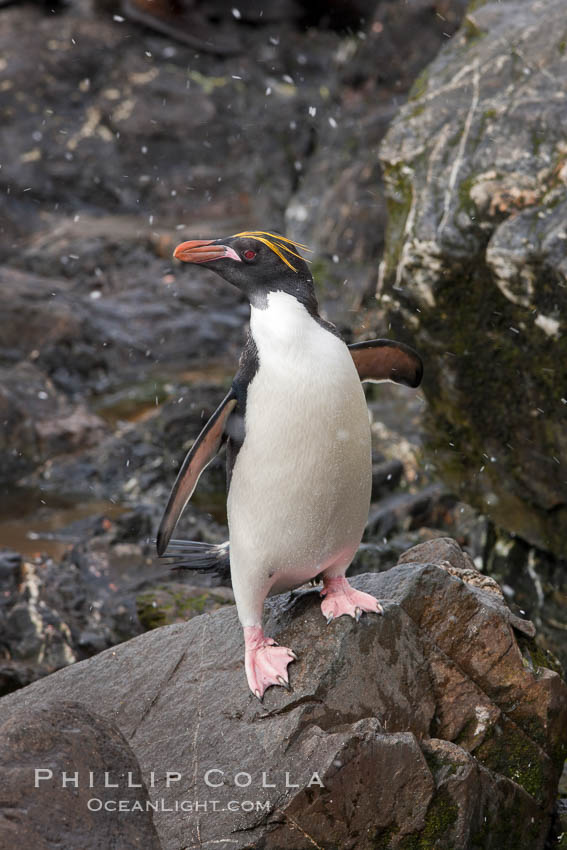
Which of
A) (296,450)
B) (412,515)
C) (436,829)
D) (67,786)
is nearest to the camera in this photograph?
(67,786)

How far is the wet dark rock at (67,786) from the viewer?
2.85 metres

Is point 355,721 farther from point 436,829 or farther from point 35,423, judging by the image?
point 35,423

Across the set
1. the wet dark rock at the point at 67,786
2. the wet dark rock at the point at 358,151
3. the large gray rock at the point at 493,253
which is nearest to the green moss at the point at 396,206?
the large gray rock at the point at 493,253

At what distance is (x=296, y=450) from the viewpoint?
11.3ft

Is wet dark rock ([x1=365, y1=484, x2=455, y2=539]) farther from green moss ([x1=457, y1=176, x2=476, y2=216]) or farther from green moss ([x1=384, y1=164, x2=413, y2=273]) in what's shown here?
green moss ([x1=457, y1=176, x2=476, y2=216])

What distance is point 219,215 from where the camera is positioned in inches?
626

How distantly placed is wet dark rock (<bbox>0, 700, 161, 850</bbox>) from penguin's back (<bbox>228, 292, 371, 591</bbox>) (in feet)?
2.65

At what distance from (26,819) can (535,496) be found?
11.1 ft

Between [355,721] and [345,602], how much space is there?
1.38ft

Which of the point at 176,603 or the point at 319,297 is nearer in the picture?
the point at 176,603

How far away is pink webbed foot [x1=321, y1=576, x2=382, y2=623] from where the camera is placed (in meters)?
3.62

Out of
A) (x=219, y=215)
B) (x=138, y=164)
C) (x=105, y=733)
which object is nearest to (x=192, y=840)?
(x=105, y=733)

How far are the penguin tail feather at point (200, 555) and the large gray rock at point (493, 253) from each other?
1.96 meters

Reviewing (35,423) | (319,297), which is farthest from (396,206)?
(319,297)
